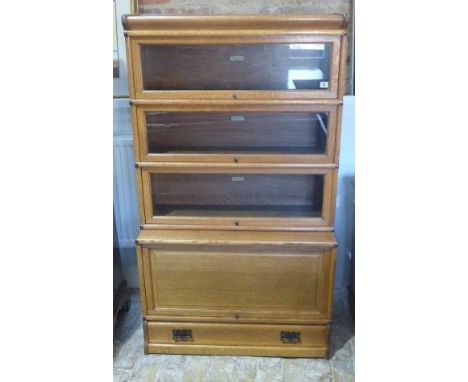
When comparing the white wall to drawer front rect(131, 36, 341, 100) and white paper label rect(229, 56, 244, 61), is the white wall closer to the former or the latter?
drawer front rect(131, 36, 341, 100)

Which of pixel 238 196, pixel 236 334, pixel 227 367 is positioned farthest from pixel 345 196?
pixel 227 367

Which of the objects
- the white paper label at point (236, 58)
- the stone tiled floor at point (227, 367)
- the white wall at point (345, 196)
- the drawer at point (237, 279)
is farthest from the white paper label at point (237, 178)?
the stone tiled floor at point (227, 367)

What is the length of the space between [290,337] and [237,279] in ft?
1.07

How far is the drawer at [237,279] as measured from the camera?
64.2 inches

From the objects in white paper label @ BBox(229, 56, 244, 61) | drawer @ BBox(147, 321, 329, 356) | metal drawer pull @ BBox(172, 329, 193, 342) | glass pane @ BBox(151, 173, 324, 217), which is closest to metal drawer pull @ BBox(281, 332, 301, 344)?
drawer @ BBox(147, 321, 329, 356)

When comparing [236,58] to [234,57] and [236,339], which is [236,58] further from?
[236,339]

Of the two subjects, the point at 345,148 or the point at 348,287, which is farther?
the point at 348,287

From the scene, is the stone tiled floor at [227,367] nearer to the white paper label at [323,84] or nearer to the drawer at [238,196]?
the drawer at [238,196]

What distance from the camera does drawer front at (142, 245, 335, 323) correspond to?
1640mm

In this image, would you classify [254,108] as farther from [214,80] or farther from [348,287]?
[348,287]

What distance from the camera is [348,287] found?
212 cm

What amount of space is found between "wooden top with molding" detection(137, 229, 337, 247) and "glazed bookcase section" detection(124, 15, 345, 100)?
0.50 metres

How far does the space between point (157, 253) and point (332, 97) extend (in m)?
0.86

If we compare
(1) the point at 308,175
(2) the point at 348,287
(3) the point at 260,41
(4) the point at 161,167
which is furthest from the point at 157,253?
(2) the point at 348,287
